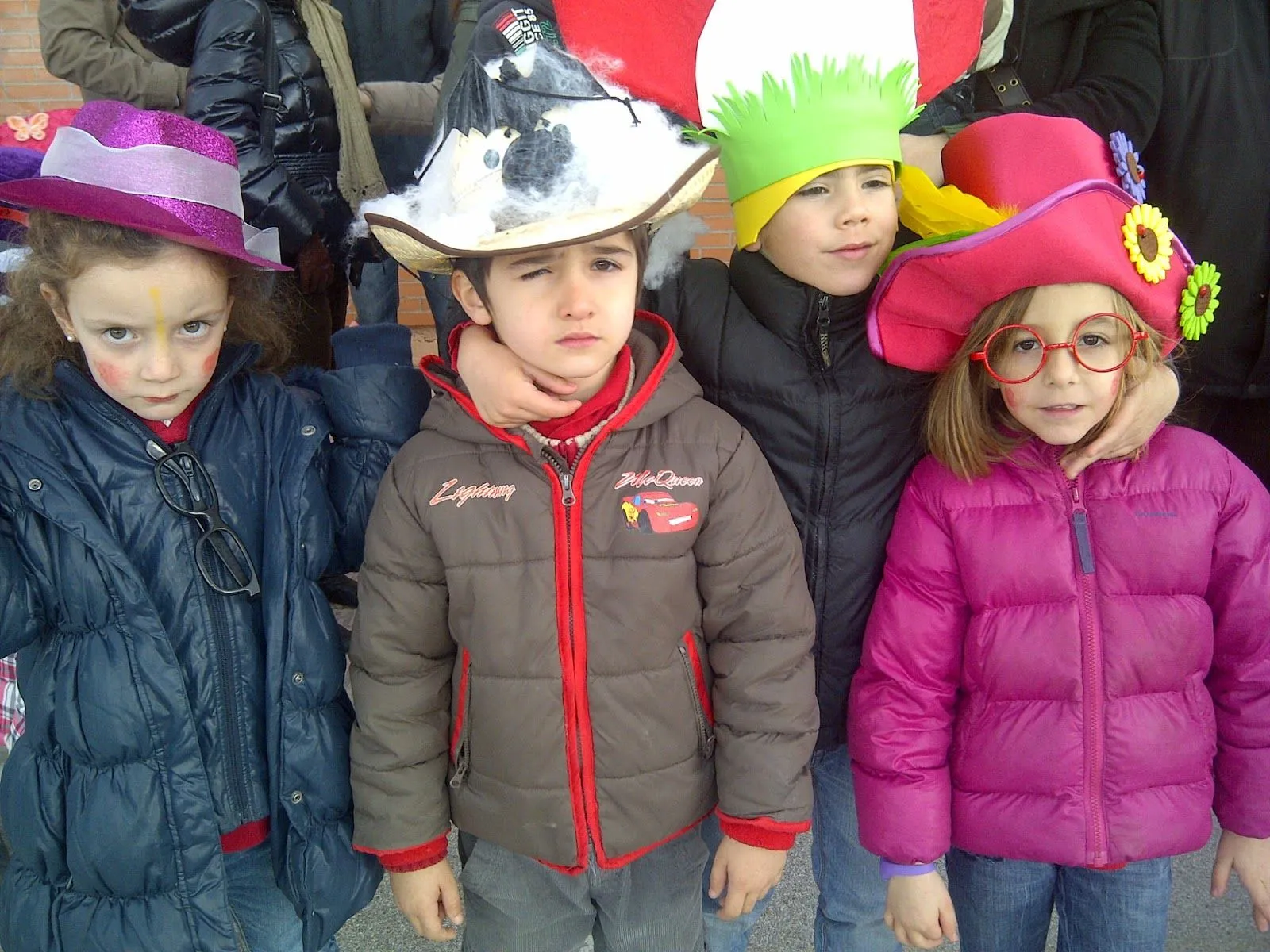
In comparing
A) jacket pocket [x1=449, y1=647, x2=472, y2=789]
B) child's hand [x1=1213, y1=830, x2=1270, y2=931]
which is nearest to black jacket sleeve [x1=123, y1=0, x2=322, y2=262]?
jacket pocket [x1=449, y1=647, x2=472, y2=789]

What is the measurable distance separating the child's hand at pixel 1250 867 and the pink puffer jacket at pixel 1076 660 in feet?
0.14

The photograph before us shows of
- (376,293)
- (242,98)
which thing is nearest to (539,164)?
(242,98)

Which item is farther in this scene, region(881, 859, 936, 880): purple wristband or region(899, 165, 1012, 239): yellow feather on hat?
region(881, 859, 936, 880): purple wristband

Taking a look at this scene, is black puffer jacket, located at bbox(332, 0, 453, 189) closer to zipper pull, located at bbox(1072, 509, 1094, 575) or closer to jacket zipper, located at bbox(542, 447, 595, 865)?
jacket zipper, located at bbox(542, 447, 595, 865)

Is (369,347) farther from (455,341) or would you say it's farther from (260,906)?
(260,906)

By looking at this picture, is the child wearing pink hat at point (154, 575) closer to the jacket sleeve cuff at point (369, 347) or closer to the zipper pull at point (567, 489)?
the jacket sleeve cuff at point (369, 347)

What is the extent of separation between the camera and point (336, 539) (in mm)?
1810

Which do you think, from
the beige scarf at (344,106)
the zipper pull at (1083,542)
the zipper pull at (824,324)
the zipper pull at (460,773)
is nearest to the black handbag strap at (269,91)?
the beige scarf at (344,106)

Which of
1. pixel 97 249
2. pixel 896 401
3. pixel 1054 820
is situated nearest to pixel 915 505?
pixel 896 401

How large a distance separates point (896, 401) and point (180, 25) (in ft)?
6.28

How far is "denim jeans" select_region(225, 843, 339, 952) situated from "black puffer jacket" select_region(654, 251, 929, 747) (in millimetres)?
1088

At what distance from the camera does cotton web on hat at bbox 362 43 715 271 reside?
1.42m

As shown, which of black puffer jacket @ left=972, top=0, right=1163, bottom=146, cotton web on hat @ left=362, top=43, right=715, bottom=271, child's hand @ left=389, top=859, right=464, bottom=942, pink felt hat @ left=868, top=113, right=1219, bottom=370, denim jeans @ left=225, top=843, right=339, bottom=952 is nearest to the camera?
cotton web on hat @ left=362, top=43, right=715, bottom=271

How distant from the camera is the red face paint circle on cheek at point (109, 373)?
1533 millimetres
